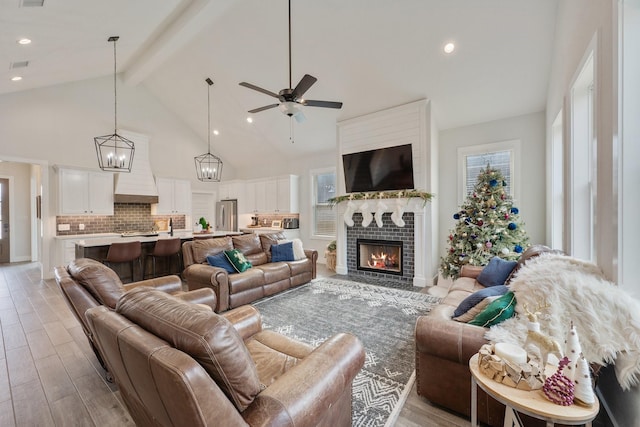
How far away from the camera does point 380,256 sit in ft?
18.3

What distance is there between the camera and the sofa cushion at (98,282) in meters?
2.07

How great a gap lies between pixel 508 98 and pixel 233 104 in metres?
5.56

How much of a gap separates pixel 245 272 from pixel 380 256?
2.78 m

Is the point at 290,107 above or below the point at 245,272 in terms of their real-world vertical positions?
above

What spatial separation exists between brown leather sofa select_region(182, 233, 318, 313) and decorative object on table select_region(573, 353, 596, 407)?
11.3ft

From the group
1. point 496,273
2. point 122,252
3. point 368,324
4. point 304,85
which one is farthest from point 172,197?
point 496,273

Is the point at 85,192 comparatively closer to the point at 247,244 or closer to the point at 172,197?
the point at 172,197

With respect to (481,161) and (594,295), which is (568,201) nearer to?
(594,295)

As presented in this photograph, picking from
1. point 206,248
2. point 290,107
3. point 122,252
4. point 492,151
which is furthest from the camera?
point 492,151

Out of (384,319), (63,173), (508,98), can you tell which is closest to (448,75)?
(508,98)

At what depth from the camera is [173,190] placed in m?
7.72

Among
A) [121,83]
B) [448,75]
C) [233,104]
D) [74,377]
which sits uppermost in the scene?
[121,83]

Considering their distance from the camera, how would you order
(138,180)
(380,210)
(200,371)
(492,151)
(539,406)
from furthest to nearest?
(138,180), (380,210), (492,151), (539,406), (200,371)

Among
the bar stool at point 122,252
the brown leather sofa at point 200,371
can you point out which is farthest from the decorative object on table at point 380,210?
the bar stool at point 122,252
